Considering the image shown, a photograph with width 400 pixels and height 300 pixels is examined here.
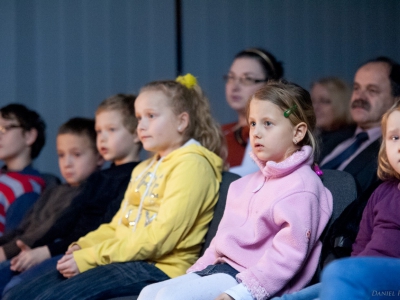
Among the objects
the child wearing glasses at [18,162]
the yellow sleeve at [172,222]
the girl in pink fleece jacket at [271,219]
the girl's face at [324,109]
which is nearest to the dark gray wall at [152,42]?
the child wearing glasses at [18,162]

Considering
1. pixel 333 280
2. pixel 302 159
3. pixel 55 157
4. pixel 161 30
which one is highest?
pixel 161 30

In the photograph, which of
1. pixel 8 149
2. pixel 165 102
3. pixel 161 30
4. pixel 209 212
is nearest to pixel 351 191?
pixel 209 212

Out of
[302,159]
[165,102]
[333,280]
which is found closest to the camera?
[333,280]

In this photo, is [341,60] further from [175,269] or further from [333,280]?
[333,280]

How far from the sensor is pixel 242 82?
3.61 meters

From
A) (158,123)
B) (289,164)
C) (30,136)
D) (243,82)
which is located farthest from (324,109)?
(289,164)

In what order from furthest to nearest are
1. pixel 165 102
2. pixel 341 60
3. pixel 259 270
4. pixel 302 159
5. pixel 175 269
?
pixel 341 60, pixel 165 102, pixel 175 269, pixel 302 159, pixel 259 270

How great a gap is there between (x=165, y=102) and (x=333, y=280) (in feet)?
4.50

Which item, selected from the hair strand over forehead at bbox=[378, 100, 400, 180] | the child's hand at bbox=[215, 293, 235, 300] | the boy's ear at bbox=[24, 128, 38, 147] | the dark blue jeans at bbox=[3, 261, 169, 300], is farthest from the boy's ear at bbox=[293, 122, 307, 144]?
the boy's ear at bbox=[24, 128, 38, 147]

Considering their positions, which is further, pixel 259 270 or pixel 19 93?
pixel 19 93

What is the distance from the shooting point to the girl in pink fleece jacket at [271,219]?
6.76 feet

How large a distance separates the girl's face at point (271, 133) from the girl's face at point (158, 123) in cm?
58

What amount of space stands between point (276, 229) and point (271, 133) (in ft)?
1.05

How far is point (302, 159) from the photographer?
222cm
